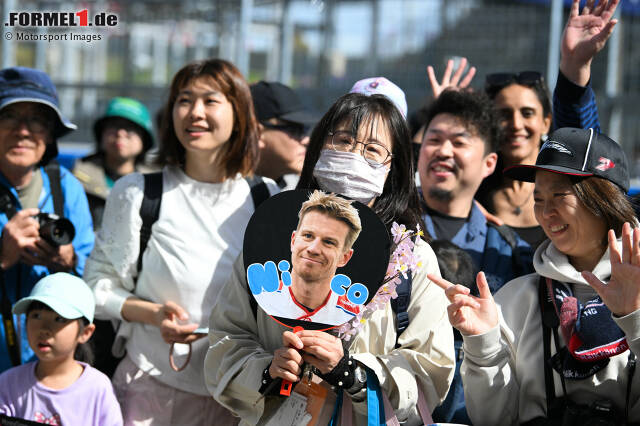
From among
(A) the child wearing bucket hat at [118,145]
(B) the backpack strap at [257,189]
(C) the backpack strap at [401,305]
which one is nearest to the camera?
(C) the backpack strap at [401,305]

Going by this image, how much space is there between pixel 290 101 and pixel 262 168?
0.39 metres

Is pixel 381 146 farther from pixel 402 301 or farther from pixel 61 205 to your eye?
pixel 61 205

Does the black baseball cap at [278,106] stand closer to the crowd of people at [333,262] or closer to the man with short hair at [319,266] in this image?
the crowd of people at [333,262]

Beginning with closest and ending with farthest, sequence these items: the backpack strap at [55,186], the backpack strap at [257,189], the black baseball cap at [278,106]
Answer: the backpack strap at [257,189], the backpack strap at [55,186], the black baseball cap at [278,106]

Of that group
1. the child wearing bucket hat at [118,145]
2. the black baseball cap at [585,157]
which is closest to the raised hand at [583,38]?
the black baseball cap at [585,157]

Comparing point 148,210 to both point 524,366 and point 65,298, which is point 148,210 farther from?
point 524,366

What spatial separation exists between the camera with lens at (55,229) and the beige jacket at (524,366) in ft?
5.87

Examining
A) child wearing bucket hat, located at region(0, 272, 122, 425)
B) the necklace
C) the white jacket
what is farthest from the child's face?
the necklace

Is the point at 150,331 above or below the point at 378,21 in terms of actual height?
below

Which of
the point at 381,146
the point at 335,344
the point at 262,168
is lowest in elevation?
the point at 335,344

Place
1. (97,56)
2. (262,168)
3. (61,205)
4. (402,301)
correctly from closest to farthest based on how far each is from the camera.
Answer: (402,301) → (61,205) → (262,168) → (97,56)

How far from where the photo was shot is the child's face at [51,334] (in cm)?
298

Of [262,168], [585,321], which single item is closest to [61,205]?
[262,168]

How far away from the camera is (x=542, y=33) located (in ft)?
21.8
